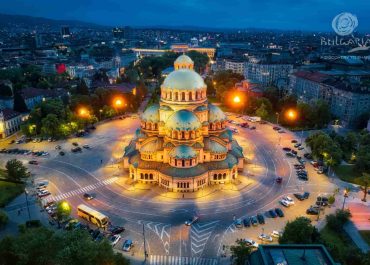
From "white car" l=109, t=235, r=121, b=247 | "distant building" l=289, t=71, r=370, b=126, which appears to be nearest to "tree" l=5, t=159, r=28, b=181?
"white car" l=109, t=235, r=121, b=247

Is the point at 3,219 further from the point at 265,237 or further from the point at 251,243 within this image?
the point at 265,237

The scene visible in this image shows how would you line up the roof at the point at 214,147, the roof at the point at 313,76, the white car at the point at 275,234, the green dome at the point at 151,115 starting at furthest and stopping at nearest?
1. the roof at the point at 313,76
2. the green dome at the point at 151,115
3. the roof at the point at 214,147
4. the white car at the point at 275,234

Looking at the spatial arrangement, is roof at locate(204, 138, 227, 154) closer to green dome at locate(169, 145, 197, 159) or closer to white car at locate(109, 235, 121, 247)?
green dome at locate(169, 145, 197, 159)

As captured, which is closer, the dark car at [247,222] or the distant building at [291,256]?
the distant building at [291,256]

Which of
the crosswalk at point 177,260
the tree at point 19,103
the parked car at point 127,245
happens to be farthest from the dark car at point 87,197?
the tree at point 19,103

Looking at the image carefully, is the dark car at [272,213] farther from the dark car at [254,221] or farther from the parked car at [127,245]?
the parked car at [127,245]

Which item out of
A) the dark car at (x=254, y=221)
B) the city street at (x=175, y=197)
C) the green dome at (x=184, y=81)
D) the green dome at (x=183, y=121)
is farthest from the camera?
the green dome at (x=184, y=81)

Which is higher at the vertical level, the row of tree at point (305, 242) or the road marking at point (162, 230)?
the row of tree at point (305, 242)
